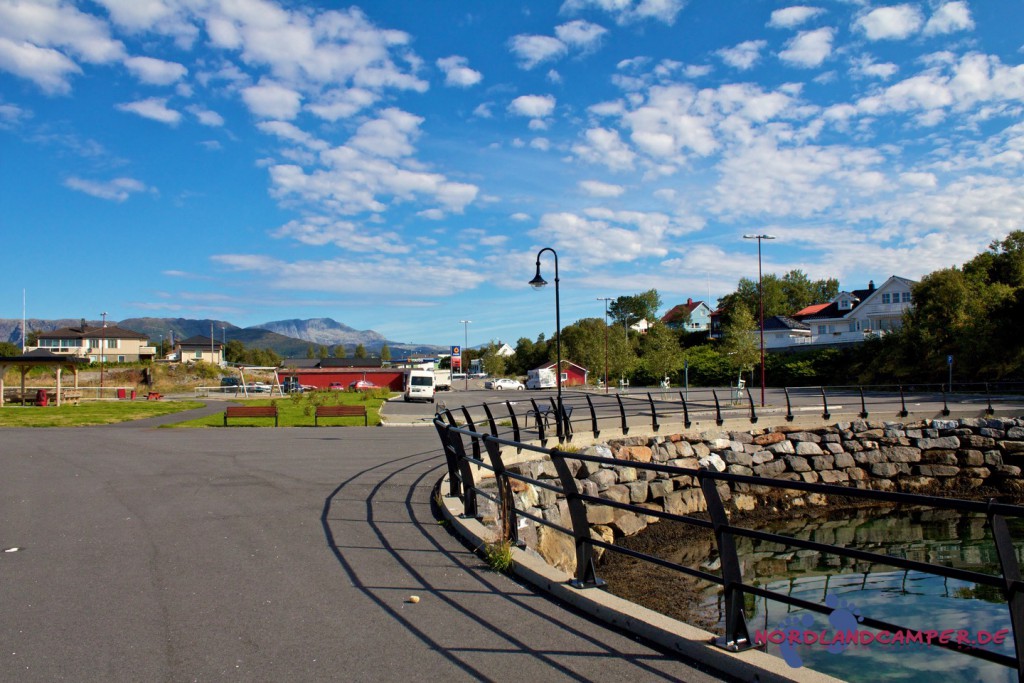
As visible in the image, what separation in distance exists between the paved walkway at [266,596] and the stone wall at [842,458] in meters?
11.0

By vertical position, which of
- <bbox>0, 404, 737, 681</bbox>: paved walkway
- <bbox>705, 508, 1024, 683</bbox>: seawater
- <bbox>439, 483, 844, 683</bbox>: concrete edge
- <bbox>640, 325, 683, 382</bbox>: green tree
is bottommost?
<bbox>705, 508, 1024, 683</bbox>: seawater

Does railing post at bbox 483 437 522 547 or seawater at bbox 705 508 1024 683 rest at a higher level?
railing post at bbox 483 437 522 547

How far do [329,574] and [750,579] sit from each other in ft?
29.2

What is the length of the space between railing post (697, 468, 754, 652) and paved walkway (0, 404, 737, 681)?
1.16 ft

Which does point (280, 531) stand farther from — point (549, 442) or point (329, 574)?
point (549, 442)

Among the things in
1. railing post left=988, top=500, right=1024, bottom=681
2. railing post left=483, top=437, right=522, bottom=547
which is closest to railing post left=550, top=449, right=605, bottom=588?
railing post left=483, top=437, right=522, bottom=547

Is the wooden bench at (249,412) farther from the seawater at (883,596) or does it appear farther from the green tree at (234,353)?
the green tree at (234,353)

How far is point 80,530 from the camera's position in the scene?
8.08 m

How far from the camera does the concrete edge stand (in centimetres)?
384

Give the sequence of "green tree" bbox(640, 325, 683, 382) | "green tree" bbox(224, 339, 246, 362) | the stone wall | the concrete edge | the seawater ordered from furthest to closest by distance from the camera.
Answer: "green tree" bbox(224, 339, 246, 362), "green tree" bbox(640, 325, 683, 382), the stone wall, the seawater, the concrete edge

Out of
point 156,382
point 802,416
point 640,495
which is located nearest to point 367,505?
point 640,495

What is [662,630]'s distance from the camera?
4465 millimetres

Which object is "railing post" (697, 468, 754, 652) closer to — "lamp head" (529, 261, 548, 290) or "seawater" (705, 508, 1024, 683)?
"seawater" (705, 508, 1024, 683)

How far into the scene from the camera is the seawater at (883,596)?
7.54 meters
